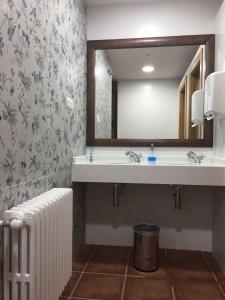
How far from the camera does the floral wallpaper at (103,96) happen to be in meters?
2.39

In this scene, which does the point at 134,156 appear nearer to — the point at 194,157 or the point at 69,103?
the point at 194,157

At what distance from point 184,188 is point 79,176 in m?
0.99

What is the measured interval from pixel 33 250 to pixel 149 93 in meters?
1.73

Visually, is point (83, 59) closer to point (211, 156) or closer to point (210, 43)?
point (210, 43)

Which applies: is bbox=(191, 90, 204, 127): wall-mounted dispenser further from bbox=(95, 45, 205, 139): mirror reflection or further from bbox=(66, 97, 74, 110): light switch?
bbox=(66, 97, 74, 110): light switch

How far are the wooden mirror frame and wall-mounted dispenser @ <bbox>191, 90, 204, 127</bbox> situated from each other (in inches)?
2.7

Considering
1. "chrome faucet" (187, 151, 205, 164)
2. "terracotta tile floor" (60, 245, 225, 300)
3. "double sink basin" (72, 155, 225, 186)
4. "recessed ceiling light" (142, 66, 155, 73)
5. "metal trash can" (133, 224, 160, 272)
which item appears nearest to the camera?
"terracotta tile floor" (60, 245, 225, 300)

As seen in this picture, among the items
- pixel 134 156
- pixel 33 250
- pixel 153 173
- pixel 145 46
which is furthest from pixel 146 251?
pixel 145 46

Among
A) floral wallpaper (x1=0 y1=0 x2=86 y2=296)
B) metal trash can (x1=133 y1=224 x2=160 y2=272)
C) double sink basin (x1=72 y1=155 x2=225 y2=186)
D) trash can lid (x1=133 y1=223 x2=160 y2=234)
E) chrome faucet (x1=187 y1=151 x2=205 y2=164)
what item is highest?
floral wallpaper (x1=0 y1=0 x2=86 y2=296)

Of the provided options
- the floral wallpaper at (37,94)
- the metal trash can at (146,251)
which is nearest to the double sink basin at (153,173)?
the floral wallpaper at (37,94)

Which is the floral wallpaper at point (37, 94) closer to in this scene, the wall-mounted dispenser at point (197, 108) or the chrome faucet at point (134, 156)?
the chrome faucet at point (134, 156)

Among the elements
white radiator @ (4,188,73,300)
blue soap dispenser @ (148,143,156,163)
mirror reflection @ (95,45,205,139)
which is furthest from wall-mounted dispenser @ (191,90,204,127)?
white radiator @ (4,188,73,300)

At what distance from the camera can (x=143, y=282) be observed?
5.82 feet

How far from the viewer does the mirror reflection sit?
227cm
